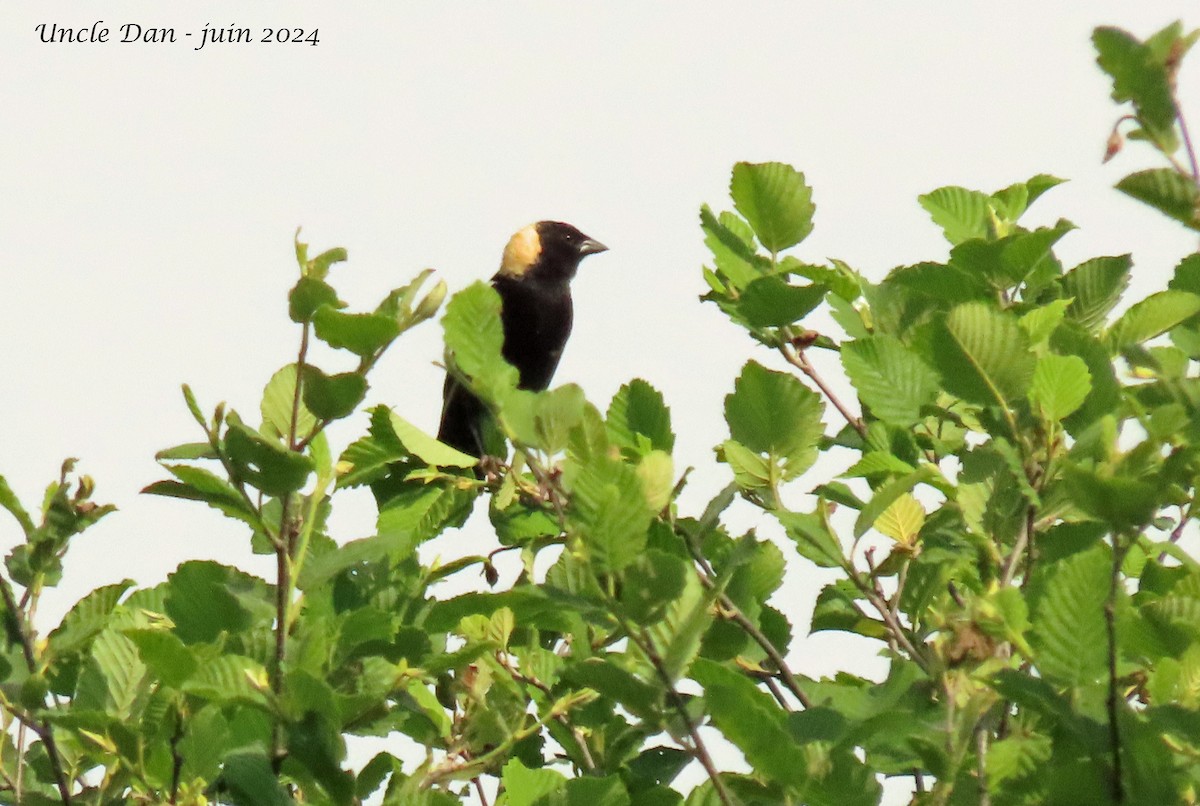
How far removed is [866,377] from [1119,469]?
0.81 meters

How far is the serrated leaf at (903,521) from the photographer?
2.24 metres

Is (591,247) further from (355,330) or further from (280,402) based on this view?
(355,330)

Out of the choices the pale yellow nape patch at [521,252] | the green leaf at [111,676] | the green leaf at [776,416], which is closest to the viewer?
the green leaf at [111,676]

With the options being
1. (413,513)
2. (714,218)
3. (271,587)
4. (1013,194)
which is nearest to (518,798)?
(271,587)

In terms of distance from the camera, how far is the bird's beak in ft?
27.6

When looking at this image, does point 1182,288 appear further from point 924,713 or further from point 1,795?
point 1,795

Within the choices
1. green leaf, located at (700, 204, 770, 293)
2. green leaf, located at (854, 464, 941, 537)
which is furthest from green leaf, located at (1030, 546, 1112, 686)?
green leaf, located at (700, 204, 770, 293)

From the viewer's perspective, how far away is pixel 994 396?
208 cm

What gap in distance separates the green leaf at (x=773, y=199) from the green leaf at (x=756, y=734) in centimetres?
103

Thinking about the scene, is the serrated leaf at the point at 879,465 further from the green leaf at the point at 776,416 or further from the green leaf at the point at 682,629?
the green leaf at the point at 682,629

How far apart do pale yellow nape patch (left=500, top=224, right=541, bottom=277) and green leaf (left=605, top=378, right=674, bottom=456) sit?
5577 mm

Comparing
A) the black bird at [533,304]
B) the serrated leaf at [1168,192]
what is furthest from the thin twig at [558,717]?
the black bird at [533,304]

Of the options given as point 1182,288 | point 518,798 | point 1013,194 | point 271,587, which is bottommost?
point 518,798

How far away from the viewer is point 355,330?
70.9 inches
